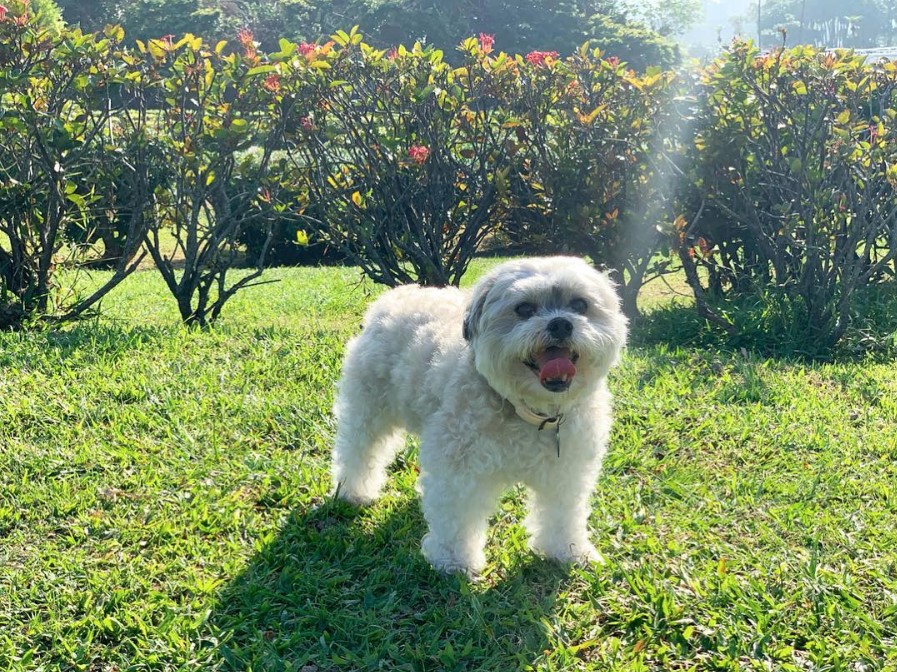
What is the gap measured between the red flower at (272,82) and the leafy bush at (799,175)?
12.3 ft

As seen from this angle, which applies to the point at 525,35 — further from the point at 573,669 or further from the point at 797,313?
the point at 573,669

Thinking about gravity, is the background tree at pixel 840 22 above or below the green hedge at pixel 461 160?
above

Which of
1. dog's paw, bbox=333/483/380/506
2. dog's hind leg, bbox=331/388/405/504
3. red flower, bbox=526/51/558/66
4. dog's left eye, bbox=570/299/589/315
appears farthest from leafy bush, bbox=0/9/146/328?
dog's left eye, bbox=570/299/589/315

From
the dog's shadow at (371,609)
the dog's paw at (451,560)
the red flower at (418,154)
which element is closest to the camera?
the dog's shadow at (371,609)

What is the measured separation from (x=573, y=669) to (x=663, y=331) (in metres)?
5.01

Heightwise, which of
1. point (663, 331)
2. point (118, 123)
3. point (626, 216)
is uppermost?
point (118, 123)

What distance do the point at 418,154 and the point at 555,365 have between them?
14.4 feet

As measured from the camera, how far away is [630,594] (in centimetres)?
336

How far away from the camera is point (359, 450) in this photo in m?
4.05

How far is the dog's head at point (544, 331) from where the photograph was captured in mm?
3062


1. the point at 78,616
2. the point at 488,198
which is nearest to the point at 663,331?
the point at 488,198

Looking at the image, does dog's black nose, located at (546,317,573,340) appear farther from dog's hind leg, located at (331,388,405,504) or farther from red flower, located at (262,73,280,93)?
red flower, located at (262,73,280,93)

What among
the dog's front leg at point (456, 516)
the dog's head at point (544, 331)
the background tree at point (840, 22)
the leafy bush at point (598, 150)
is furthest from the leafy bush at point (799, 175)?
the background tree at point (840, 22)

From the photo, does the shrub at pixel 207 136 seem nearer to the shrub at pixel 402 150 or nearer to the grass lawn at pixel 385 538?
the shrub at pixel 402 150
